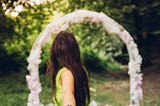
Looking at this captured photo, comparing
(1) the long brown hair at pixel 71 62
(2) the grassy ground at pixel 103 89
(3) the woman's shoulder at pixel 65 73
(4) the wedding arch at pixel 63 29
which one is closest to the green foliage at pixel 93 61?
(2) the grassy ground at pixel 103 89

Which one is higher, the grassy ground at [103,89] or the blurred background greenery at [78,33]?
the blurred background greenery at [78,33]

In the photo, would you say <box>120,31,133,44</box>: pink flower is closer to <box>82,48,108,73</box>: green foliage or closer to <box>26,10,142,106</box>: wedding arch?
<box>26,10,142,106</box>: wedding arch

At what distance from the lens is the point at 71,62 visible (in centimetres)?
514

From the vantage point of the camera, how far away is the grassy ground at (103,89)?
1290cm

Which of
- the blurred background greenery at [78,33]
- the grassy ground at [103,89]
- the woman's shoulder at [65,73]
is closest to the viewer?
the woman's shoulder at [65,73]

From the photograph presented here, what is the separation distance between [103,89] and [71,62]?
1019 cm

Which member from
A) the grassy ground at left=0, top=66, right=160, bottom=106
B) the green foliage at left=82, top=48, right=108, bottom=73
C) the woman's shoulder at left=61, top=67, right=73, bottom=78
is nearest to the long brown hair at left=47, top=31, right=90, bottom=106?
the woman's shoulder at left=61, top=67, right=73, bottom=78

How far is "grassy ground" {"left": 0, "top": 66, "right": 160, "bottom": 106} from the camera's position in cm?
1290

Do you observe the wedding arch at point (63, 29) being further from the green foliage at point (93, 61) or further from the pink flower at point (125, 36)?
the green foliage at point (93, 61)

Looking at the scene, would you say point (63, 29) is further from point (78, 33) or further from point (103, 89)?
point (78, 33)

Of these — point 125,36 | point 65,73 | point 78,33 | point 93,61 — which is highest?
point 78,33

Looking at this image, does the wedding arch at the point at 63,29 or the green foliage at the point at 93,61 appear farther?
the green foliage at the point at 93,61

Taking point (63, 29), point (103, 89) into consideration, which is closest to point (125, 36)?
point (63, 29)

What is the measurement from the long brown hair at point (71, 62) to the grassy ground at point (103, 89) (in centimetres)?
655
